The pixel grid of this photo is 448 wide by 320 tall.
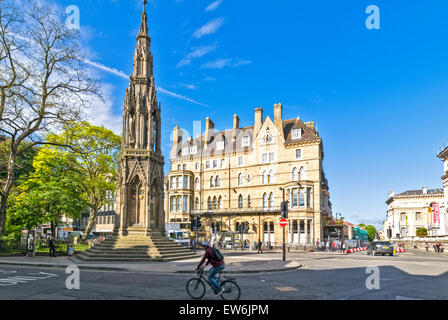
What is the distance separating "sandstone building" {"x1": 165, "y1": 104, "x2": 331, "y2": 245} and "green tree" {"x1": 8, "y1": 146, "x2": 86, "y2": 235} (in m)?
19.9

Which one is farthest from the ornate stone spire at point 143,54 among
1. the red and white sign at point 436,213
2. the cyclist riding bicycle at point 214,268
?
the red and white sign at point 436,213

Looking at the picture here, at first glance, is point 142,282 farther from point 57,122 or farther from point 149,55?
point 149,55

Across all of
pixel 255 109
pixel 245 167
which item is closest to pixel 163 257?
pixel 245 167

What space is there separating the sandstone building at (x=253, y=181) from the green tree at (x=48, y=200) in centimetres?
1987

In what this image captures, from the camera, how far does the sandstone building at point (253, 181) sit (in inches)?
1747

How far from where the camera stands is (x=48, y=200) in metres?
25.8

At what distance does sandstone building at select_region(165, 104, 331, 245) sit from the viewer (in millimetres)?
44375

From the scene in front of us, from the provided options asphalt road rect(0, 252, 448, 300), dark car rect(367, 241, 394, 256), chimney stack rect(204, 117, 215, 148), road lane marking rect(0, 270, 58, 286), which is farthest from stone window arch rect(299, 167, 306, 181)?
road lane marking rect(0, 270, 58, 286)

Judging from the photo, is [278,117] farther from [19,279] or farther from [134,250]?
[19,279]

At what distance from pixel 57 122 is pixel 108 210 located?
182 feet

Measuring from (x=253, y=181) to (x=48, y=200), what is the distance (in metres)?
30.6

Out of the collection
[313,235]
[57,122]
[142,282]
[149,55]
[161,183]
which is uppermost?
[149,55]
